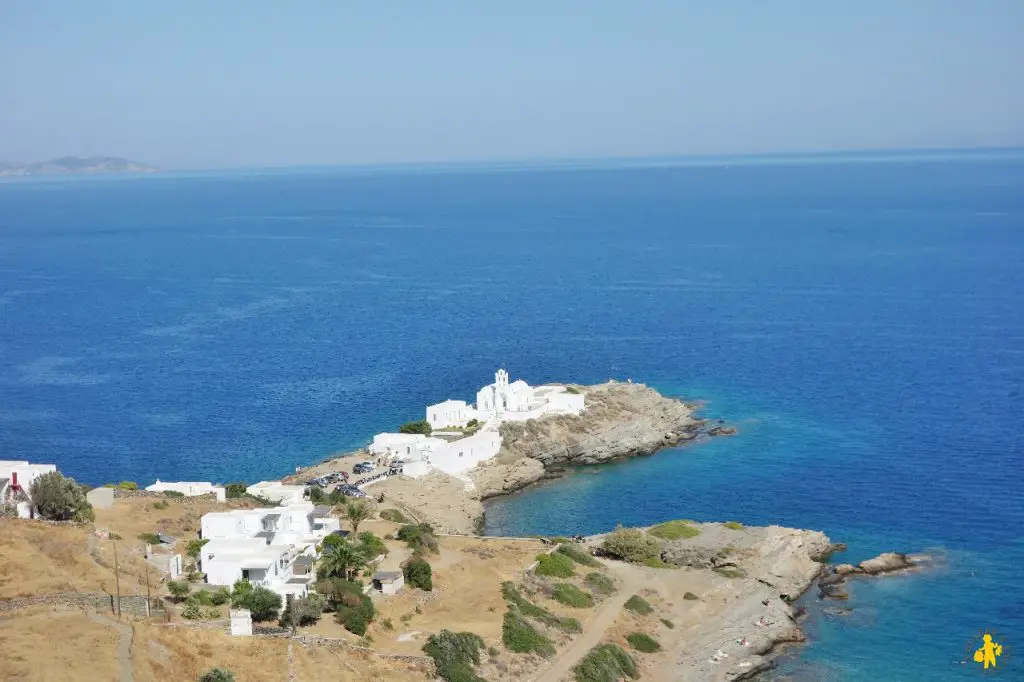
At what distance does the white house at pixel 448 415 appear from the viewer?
242 ft

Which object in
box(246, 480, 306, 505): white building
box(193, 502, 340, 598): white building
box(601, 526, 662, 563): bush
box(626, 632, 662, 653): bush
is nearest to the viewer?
box(193, 502, 340, 598): white building

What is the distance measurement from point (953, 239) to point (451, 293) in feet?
280

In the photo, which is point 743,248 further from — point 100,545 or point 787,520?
point 100,545

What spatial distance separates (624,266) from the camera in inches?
6176

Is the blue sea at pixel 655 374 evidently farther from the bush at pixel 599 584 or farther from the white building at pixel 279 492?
the white building at pixel 279 492

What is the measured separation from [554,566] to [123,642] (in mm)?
21661

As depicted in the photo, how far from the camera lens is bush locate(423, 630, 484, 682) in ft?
123

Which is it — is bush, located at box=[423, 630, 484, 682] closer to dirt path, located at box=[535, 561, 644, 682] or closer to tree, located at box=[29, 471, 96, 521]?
dirt path, located at box=[535, 561, 644, 682]

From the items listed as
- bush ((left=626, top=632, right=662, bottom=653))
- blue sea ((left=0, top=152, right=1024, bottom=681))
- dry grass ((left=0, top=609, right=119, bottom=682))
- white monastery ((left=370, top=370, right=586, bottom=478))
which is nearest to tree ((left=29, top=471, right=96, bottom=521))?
dry grass ((left=0, top=609, right=119, bottom=682))

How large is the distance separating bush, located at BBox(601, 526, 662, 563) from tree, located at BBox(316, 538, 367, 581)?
15.2 meters

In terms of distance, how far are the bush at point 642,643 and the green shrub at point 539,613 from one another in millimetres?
2165

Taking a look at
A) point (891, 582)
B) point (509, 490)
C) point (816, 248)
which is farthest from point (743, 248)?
point (891, 582)

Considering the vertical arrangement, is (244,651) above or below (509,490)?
above

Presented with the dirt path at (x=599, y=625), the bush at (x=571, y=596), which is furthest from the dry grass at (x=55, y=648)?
the bush at (x=571, y=596)
